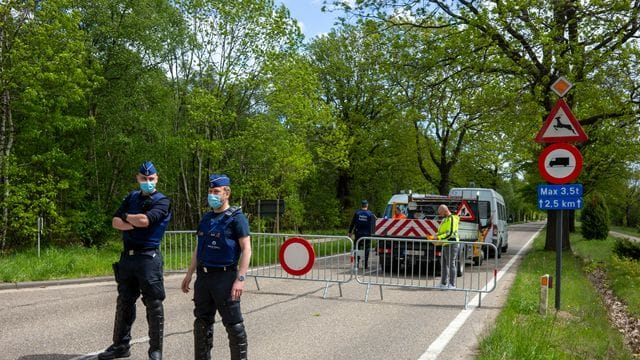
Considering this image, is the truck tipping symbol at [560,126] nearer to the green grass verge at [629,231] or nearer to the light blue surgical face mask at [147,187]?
the light blue surgical face mask at [147,187]

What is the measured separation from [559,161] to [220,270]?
5818 millimetres

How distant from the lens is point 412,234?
1438 centimetres

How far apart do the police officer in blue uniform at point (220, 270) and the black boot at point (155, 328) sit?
2.12 ft

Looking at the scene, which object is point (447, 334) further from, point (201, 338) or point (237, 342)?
point (201, 338)

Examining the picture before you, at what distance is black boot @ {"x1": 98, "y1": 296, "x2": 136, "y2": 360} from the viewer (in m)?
5.70

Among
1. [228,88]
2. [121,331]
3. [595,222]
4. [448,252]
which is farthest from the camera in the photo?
[595,222]

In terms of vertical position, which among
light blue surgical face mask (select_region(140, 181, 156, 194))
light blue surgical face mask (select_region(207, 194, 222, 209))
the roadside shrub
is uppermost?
light blue surgical face mask (select_region(140, 181, 156, 194))

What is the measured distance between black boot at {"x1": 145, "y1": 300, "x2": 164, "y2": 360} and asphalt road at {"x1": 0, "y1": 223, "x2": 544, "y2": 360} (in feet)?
1.42

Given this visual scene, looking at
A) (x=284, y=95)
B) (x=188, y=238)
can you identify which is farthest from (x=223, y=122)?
(x=188, y=238)

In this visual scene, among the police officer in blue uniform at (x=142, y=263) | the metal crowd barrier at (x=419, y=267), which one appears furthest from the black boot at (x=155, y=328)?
the metal crowd barrier at (x=419, y=267)

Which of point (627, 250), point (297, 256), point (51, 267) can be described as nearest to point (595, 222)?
point (627, 250)

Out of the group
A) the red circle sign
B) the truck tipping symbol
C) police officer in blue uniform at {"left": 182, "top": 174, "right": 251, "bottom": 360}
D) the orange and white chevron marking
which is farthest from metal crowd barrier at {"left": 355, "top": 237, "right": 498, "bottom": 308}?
police officer in blue uniform at {"left": 182, "top": 174, "right": 251, "bottom": 360}

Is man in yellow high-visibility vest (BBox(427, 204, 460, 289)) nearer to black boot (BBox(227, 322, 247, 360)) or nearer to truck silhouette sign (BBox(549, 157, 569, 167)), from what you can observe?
truck silhouette sign (BBox(549, 157, 569, 167))

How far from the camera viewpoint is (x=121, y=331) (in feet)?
18.9
